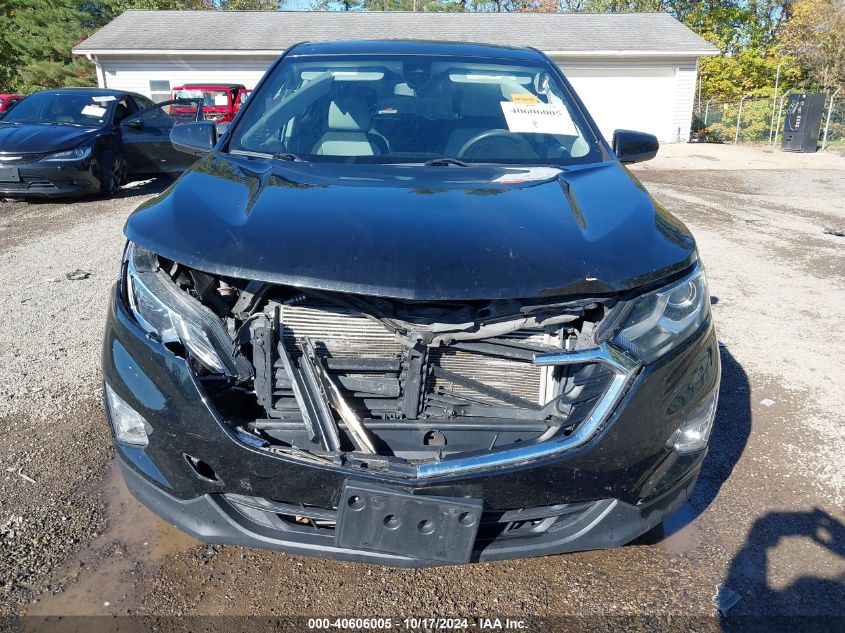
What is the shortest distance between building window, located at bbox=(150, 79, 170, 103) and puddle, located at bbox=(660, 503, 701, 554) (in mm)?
22387

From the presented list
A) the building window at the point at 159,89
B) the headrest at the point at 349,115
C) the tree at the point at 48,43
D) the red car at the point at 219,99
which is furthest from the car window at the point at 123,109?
the tree at the point at 48,43

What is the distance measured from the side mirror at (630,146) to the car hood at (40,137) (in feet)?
24.8

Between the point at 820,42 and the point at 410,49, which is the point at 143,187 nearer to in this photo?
the point at 410,49

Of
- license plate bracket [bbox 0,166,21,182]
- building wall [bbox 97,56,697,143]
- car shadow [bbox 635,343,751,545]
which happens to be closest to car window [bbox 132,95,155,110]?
license plate bracket [bbox 0,166,21,182]

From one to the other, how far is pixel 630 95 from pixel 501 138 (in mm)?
19826

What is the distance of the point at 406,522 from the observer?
6.00 ft

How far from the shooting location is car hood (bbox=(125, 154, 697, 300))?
182 centimetres

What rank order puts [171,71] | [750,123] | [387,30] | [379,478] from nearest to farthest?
[379,478]
[171,71]
[750,123]
[387,30]

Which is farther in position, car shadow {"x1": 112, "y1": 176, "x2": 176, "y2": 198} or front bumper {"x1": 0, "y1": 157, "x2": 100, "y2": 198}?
car shadow {"x1": 112, "y1": 176, "x2": 176, "y2": 198}

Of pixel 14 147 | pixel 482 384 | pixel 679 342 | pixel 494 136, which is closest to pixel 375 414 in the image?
pixel 482 384

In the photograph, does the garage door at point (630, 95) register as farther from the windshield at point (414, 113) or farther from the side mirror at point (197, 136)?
the side mirror at point (197, 136)

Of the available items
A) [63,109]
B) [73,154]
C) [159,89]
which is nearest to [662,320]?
[73,154]

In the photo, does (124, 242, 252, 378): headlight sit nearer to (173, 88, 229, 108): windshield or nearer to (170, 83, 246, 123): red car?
(170, 83, 246, 123): red car

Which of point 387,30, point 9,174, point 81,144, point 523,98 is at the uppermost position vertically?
point 387,30
